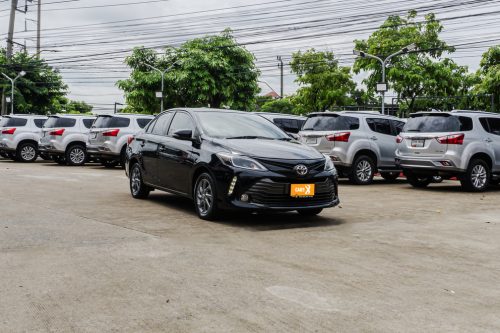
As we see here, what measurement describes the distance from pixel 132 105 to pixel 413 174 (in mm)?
40836

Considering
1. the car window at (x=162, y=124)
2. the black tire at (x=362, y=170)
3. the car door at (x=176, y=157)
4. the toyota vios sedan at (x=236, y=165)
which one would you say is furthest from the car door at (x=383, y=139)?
the car door at (x=176, y=157)

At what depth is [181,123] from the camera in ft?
30.5

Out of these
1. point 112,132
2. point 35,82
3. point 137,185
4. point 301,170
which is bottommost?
point 137,185

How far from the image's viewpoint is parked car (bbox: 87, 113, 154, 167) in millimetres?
18969

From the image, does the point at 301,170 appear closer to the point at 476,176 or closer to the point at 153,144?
the point at 153,144

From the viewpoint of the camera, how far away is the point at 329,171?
8.11 m

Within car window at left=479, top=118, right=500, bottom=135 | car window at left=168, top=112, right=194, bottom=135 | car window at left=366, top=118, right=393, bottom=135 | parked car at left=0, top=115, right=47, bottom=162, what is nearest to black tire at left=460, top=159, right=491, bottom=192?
car window at left=479, top=118, right=500, bottom=135

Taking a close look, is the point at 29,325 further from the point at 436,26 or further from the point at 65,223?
the point at 436,26

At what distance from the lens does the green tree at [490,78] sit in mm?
36344

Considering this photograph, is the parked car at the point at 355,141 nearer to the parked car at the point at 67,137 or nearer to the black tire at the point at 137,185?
the black tire at the point at 137,185

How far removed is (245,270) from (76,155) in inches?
670

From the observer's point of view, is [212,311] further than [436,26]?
No

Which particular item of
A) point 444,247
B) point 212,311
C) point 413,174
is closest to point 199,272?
point 212,311

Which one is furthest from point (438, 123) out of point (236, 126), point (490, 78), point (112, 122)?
point (490, 78)
